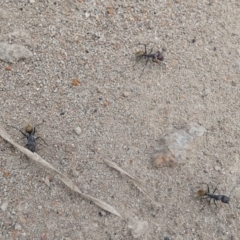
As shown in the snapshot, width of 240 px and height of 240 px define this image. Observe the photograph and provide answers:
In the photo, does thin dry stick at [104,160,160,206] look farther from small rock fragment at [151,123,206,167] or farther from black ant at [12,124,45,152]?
black ant at [12,124,45,152]

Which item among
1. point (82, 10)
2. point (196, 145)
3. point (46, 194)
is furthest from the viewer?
point (82, 10)

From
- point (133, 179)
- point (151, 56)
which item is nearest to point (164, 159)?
point (133, 179)

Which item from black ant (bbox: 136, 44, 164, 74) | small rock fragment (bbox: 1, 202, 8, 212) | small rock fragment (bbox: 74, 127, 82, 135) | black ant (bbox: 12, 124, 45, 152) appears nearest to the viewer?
small rock fragment (bbox: 1, 202, 8, 212)

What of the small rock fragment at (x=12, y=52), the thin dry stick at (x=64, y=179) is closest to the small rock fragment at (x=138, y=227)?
the thin dry stick at (x=64, y=179)

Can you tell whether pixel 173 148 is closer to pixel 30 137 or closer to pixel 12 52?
pixel 30 137

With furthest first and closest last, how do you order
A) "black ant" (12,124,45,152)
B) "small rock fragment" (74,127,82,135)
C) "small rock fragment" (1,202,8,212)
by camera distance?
"small rock fragment" (74,127,82,135)
"black ant" (12,124,45,152)
"small rock fragment" (1,202,8,212)

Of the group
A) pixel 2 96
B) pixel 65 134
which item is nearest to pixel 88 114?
pixel 65 134

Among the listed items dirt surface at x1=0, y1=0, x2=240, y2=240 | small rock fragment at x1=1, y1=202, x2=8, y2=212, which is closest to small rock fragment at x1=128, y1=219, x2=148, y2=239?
dirt surface at x1=0, y1=0, x2=240, y2=240

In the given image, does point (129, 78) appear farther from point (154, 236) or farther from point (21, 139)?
point (154, 236)
